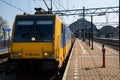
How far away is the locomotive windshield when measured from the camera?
1262 cm

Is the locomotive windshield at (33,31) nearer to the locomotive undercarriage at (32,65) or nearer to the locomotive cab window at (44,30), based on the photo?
the locomotive cab window at (44,30)

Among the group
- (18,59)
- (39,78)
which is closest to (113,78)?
(39,78)

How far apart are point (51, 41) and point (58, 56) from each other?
2.49ft

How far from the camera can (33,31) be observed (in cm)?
1281

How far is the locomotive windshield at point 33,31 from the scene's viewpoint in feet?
41.4

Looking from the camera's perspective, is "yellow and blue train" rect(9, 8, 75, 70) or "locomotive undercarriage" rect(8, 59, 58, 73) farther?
"yellow and blue train" rect(9, 8, 75, 70)

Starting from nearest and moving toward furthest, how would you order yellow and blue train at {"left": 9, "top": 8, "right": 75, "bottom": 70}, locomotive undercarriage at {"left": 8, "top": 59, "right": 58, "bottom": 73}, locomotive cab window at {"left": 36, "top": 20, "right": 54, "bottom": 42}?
1. locomotive undercarriage at {"left": 8, "top": 59, "right": 58, "bottom": 73}
2. yellow and blue train at {"left": 9, "top": 8, "right": 75, "bottom": 70}
3. locomotive cab window at {"left": 36, "top": 20, "right": 54, "bottom": 42}

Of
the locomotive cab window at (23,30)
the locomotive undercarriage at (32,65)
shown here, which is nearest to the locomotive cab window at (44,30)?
the locomotive cab window at (23,30)

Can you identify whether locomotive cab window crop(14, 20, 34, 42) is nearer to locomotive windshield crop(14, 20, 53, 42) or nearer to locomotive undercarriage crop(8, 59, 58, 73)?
locomotive windshield crop(14, 20, 53, 42)

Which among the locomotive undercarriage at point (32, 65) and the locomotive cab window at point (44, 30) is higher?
the locomotive cab window at point (44, 30)

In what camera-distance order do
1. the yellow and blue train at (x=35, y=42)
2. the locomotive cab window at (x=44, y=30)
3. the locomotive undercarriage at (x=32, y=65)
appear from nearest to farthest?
1. the locomotive undercarriage at (x=32, y=65)
2. the yellow and blue train at (x=35, y=42)
3. the locomotive cab window at (x=44, y=30)

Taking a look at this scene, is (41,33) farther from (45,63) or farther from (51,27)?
(45,63)

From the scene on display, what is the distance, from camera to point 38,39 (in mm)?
12586

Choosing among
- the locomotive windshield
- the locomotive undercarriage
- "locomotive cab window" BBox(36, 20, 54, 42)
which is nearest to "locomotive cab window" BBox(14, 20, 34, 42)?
the locomotive windshield
